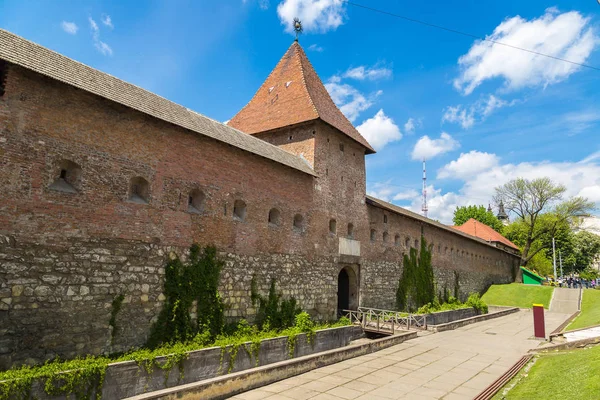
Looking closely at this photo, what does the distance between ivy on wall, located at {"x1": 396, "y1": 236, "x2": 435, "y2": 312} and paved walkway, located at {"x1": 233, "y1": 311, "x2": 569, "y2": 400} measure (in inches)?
222

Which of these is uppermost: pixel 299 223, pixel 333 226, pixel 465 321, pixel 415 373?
pixel 333 226

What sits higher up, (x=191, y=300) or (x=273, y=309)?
(x=191, y=300)

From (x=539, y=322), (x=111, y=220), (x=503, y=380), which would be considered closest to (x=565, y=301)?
(x=539, y=322)

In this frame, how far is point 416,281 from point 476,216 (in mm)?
42335

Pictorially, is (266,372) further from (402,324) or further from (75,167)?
(402,324)

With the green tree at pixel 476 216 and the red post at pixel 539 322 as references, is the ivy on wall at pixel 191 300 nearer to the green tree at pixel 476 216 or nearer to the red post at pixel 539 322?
the red post at pixel 539 322

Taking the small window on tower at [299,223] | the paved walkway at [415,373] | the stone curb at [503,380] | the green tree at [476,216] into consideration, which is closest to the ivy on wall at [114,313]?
the paved walkway at [415,373]

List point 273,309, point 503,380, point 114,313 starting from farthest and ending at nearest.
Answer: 1. point 273,309
2. point 503,380
3. point 114,313

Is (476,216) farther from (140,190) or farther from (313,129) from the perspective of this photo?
(140,190)

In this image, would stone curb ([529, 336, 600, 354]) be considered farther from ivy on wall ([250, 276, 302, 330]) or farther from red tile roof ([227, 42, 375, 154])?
red tile roof ([227, 42, 375, 154])

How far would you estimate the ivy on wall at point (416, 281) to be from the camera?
2170cm

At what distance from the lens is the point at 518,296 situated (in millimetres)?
33312

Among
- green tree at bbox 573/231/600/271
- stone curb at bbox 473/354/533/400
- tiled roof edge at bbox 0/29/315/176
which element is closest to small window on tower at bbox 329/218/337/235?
tiled roof edge at bbox 0/29/315/176

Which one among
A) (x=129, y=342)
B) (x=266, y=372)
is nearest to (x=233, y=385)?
(x=266, y=372)
